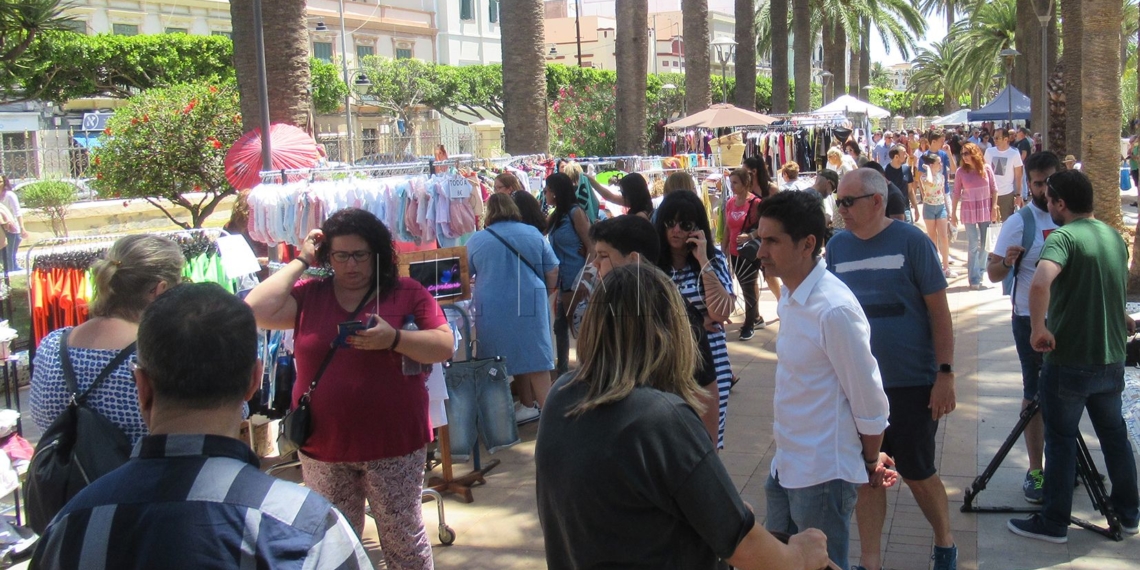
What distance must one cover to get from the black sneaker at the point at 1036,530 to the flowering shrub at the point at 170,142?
31.8 feet

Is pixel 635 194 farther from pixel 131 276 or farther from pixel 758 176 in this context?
pixel 131 276

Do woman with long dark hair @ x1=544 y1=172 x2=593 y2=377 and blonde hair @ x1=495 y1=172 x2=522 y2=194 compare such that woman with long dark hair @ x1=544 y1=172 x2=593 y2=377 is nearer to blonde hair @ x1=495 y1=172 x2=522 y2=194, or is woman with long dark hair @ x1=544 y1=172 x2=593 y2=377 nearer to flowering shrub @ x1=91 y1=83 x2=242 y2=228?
blonde hair @ x1=495 y1=172 x2=522 y2=194

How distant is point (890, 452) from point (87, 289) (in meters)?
4.79

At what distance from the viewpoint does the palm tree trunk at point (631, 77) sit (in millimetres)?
18031

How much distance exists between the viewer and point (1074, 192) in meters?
4.59

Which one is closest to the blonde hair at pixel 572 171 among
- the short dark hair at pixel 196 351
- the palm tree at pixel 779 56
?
the short dark hair at pixel 196 351

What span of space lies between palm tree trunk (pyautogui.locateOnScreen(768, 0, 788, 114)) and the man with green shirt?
2234 centimetres

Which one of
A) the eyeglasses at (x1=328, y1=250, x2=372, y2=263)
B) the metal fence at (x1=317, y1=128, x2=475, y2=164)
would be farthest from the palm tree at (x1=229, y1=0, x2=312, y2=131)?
the metal fence at (x1=317, y1=128, x2=475, y2=164)

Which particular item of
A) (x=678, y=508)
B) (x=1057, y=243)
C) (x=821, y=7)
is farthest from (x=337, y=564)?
(x=821, y=7)

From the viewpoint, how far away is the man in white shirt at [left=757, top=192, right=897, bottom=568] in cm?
335

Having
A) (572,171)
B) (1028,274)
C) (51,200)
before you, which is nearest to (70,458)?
(1028,274)

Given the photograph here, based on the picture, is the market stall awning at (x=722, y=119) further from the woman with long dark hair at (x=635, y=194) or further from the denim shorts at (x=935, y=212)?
the woman with long dark hair at (x=635, y=194)

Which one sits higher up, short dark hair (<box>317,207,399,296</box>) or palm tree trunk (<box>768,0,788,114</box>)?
palm tree trunk (<box>768,0,788,114</box>)

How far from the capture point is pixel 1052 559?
462cm
